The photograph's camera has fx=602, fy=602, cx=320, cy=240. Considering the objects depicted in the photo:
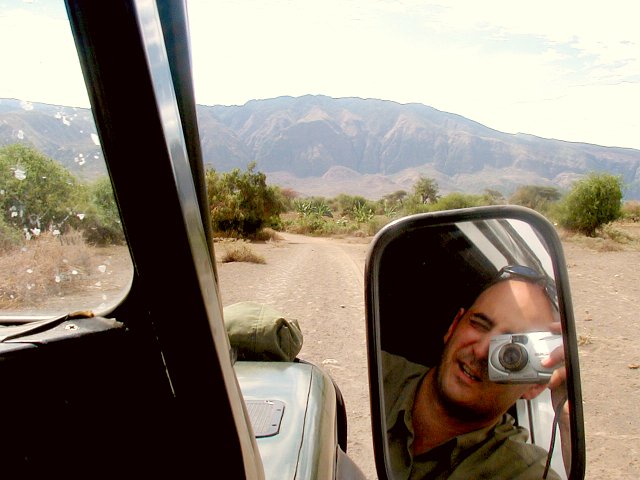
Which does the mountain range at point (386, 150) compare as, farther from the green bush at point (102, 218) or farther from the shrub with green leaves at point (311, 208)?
the green bush at point (102, 218)

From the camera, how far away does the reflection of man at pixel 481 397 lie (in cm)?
160

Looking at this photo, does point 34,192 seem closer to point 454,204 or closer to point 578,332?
point 578,332

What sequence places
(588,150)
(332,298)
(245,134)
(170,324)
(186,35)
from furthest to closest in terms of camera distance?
(588,150) < (245,134) < (332,298) < (186,35) < (170,324)

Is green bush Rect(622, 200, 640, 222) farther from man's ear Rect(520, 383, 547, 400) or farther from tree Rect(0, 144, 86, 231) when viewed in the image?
tree Rect(0, 144, 86, 231)

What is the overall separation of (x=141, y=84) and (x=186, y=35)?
0.38 metres

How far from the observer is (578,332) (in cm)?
819

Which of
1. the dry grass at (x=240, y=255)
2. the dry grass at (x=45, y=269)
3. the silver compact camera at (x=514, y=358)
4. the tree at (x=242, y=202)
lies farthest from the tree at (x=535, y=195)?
the dry grass at (x=45, y=269)

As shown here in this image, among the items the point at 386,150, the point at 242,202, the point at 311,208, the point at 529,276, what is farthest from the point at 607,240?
the point at 386,150

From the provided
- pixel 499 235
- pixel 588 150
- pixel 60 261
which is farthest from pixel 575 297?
pixel 588 150

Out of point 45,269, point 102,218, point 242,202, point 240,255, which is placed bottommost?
point 242,202

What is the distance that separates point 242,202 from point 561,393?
2902cm

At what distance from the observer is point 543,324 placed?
1.67m

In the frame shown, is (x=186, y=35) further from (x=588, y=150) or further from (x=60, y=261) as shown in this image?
(x=588, y=150)

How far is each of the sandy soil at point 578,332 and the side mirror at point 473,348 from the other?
8.00 feet
